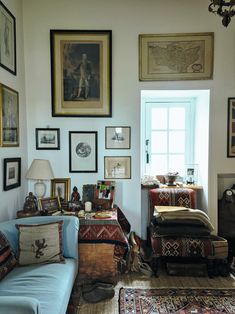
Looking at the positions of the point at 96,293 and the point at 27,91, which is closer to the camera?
the point at 96,293

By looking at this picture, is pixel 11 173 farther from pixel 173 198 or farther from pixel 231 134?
pixel 231 134

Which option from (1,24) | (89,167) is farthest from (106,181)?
(1,24)

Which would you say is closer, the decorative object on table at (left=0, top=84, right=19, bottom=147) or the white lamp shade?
the decorative object on table at (left=0, top=84, right=19, bottom=147)

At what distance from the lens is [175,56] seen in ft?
9.78

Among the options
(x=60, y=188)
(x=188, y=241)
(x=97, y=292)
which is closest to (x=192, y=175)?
(x=188, y=241)

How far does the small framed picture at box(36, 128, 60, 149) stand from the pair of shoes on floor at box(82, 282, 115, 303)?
163 centimetres

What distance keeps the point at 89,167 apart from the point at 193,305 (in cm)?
181

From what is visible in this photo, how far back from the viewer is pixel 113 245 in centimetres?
252

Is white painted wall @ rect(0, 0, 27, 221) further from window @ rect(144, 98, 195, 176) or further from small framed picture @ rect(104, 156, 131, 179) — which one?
window @ rect(144, 98, 195, 176)

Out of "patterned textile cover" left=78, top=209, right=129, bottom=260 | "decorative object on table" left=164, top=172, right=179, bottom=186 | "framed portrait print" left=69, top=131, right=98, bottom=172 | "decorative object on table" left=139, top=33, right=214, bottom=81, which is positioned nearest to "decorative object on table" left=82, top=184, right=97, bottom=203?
"framed portrait print" left=69, top=131, right=98, bottom=172

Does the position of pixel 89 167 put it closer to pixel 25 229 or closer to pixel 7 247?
pixel 25 229

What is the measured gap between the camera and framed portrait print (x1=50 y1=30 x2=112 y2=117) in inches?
117

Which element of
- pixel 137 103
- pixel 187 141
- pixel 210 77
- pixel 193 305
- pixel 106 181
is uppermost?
pixel 210 77

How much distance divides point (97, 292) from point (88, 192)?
1.09 metres
